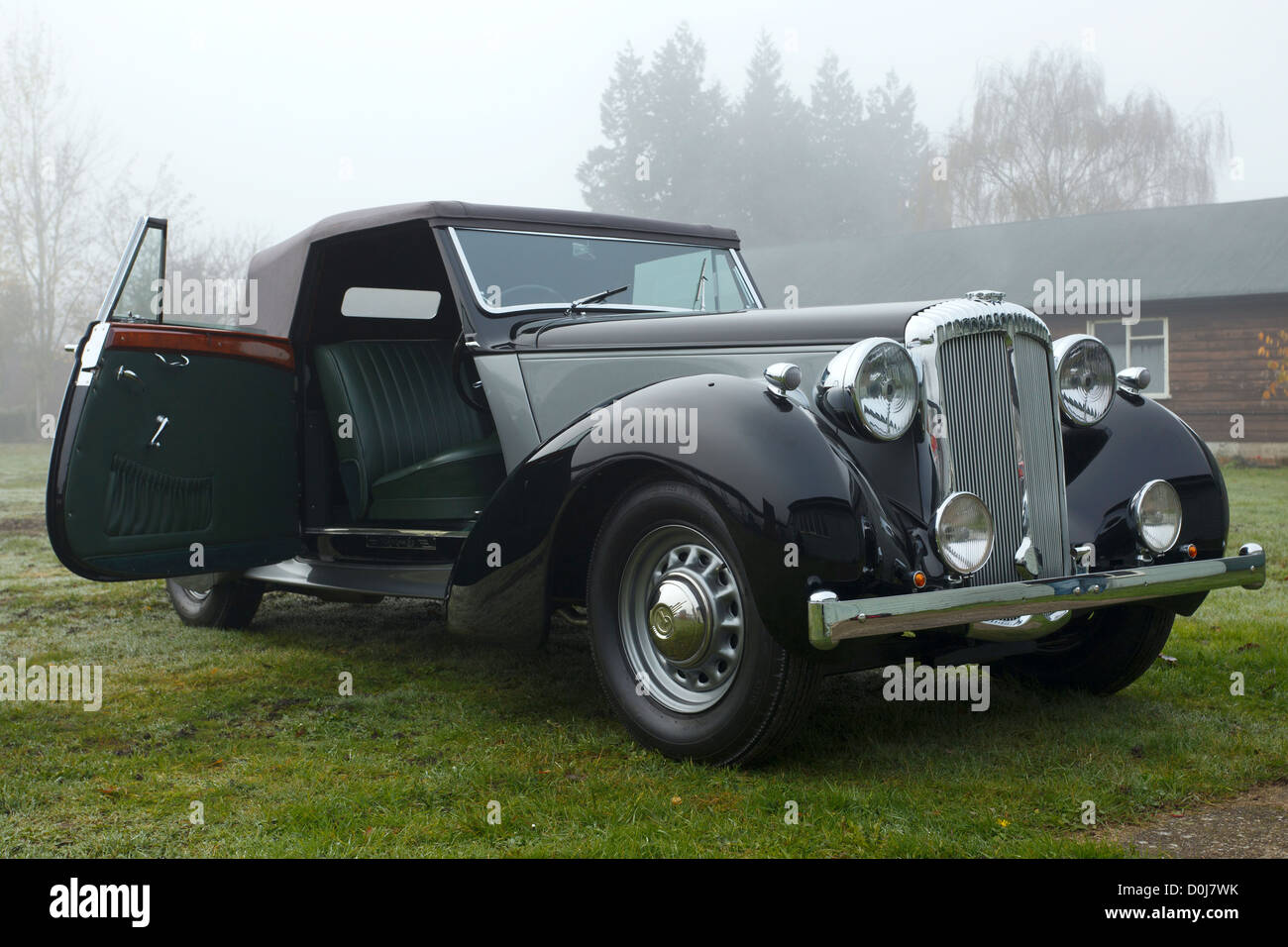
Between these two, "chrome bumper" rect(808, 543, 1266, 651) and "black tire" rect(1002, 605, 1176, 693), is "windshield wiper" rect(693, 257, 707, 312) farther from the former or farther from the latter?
"chrome bumper" rect(808, 543, 1266, 651)

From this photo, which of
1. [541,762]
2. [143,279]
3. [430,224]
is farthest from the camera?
[430,224]

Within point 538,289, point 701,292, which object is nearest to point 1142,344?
point 701,292

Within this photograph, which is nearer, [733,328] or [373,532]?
[733,328]

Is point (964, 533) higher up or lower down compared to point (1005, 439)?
lower down

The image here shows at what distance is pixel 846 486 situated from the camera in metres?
3.27

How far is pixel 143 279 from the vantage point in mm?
4840

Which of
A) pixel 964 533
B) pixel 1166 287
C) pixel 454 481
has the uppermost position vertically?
pixel 1166 287

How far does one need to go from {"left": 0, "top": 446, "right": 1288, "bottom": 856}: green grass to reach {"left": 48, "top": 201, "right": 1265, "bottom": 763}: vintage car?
30 cm

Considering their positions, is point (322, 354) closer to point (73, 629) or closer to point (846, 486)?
point (73, 629)

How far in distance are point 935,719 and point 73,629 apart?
4512 mm

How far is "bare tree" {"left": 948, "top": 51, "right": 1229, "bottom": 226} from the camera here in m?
32.6

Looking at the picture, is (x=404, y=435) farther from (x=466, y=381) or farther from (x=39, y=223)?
(x=39, y=223)

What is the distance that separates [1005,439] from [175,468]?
334 cm
